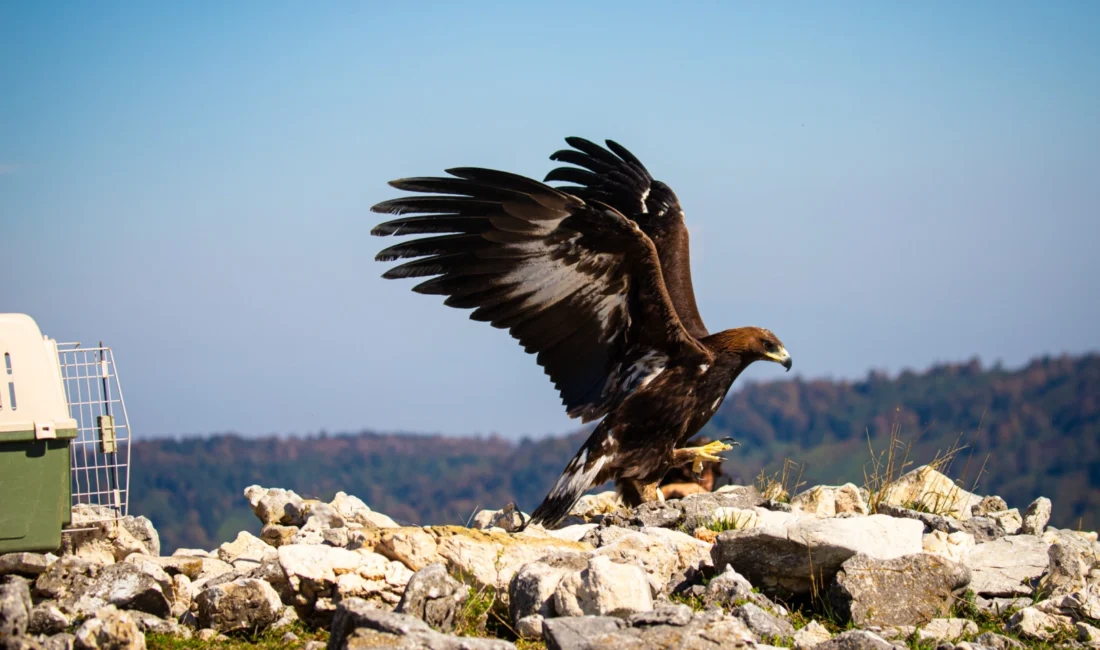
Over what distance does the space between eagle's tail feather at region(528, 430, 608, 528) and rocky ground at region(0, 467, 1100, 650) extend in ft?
2.40

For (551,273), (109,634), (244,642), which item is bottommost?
(244,642)

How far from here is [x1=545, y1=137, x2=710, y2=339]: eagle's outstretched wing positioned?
30.7ft

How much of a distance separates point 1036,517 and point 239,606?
5.76 m

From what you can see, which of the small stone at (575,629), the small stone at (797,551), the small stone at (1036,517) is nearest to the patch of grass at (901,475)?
the small stone at (1036,517)

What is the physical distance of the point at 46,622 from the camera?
16.5 ft

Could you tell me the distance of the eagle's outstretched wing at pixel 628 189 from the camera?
30.7 ft

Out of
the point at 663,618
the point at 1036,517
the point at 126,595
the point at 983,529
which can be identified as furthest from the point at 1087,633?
the point at 126,595

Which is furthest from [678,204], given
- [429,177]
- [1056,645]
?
[1056,645]

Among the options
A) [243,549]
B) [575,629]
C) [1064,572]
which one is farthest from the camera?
[243,549]

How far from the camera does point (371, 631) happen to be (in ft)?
14.8

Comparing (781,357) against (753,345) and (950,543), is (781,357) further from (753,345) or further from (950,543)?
(950,543)

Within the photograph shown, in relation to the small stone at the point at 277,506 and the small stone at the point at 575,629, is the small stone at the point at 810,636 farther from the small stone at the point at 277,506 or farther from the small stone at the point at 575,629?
the small stone at the point at 277,506

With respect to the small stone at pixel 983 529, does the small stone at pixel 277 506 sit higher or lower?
lower

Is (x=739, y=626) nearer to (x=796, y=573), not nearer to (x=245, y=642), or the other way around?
(x=796, y=573)
